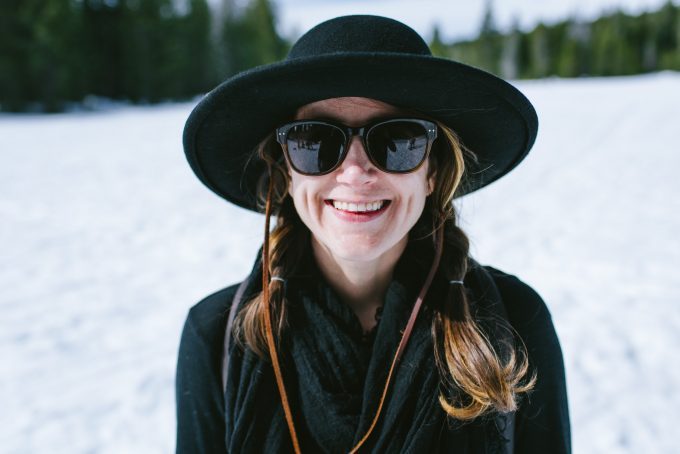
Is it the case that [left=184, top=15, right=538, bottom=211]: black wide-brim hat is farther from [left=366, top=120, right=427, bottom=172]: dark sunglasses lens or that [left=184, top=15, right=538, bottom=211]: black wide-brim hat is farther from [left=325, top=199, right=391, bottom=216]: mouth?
[left=325, top=199, right=391, bottom=216]: mouth

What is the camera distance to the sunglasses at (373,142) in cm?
130

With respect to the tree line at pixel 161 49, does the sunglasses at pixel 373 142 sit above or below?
below

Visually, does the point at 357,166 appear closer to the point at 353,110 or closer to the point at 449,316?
the point at 353,110

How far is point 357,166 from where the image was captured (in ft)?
4.37

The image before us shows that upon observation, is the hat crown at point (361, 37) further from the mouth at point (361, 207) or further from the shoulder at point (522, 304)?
the shoulder at point (522, 304)

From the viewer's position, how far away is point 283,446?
4.60ft

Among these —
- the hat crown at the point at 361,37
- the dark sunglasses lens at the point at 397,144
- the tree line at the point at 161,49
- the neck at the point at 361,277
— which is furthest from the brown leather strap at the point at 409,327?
the tree line at the point at 161,49

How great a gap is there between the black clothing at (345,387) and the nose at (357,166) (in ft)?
1.29

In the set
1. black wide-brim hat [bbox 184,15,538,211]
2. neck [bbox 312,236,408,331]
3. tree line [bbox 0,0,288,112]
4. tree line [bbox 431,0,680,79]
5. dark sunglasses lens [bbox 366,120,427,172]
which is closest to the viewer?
black wide-brim hat [bbox 184,15,538,211]

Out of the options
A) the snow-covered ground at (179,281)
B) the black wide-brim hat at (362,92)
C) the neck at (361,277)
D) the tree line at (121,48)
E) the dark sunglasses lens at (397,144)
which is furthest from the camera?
the tree line at (121,48)

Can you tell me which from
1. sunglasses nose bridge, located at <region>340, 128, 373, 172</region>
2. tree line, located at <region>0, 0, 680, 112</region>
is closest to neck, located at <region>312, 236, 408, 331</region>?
sunglasses nose bridge, located at <region>340, 128, 373, 172</region>

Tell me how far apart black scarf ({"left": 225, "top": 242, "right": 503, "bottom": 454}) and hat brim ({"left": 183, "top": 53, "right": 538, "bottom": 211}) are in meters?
0.43

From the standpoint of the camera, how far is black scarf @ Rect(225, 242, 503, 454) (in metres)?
→ 1.37

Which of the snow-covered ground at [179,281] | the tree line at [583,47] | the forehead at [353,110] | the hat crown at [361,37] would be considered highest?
the tree line at [583,47]
